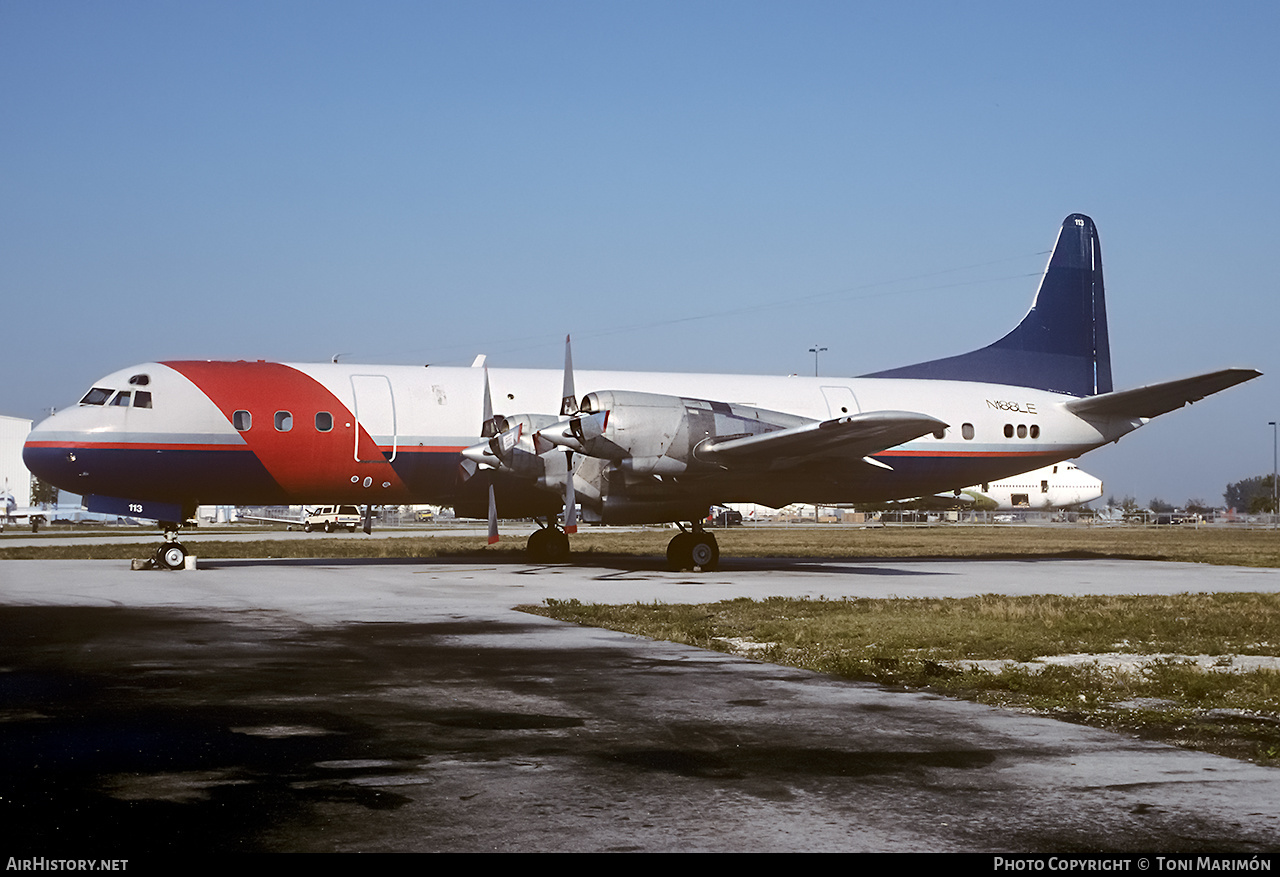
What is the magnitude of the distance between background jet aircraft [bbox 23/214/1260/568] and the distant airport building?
12192cm

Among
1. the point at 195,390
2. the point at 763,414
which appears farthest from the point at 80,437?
the point at 763,414

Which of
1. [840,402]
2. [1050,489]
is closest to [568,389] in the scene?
[840,402]

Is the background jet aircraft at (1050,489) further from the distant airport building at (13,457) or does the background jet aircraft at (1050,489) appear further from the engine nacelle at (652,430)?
the distant airport building at (13,457)

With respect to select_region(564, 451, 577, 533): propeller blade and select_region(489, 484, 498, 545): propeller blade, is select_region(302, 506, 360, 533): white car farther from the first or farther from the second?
select_region(564, 451, 577, 533): propeller blade

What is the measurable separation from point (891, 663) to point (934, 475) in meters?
20.2

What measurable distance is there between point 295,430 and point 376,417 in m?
1.86

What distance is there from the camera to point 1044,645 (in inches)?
551

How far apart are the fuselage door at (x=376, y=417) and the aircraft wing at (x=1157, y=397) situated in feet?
60.8

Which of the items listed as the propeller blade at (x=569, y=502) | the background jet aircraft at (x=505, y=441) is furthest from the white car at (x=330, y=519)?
the propeller blade at (x=569, y=502)

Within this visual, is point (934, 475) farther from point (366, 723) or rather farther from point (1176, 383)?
point (366, 723)

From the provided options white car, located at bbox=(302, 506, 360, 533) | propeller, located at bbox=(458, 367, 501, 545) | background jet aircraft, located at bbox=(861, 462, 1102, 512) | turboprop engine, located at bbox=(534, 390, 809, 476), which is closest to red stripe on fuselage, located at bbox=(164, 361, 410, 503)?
propeller, located at bbox=(458, 367, 501, 545)

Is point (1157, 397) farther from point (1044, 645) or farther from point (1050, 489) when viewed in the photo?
point (1050, 489)

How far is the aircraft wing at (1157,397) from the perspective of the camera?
27.8 meters

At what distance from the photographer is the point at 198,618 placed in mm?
16469
